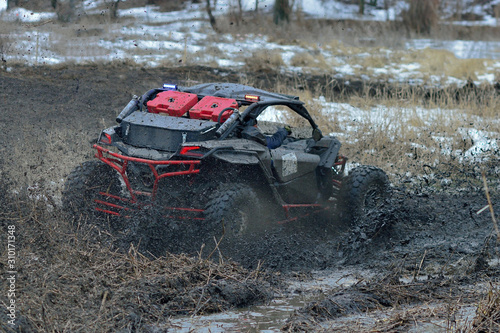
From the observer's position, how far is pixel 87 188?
21.7 feet

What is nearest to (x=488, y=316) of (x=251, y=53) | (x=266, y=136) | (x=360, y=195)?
(x=360, y=195)

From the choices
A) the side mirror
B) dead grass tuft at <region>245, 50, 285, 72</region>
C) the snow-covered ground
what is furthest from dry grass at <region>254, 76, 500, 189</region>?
dead grass tuft at <region>245, 50, 285, 72</region>

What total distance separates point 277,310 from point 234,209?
1443 millimetres

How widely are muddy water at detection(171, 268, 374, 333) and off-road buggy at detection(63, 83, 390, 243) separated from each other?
3.07 feet

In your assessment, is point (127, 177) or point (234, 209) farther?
point (127, 177)

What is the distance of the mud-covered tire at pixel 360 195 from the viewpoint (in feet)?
24.8

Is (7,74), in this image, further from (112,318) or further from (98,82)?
(112,318)

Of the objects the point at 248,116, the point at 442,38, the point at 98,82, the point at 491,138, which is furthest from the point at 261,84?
the point at 442,38

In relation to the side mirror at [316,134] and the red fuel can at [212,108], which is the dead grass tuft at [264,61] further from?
the red fuel can at [212,108]

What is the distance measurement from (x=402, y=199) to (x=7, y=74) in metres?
9.50

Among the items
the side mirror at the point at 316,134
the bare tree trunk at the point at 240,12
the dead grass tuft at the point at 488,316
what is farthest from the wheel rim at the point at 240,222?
the bare tree trunk at the point at 240,12

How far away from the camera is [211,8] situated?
83.2 ft

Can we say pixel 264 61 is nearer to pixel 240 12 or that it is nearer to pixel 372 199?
pixel 240 12

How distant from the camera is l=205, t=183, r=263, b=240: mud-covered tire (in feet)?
19.5
